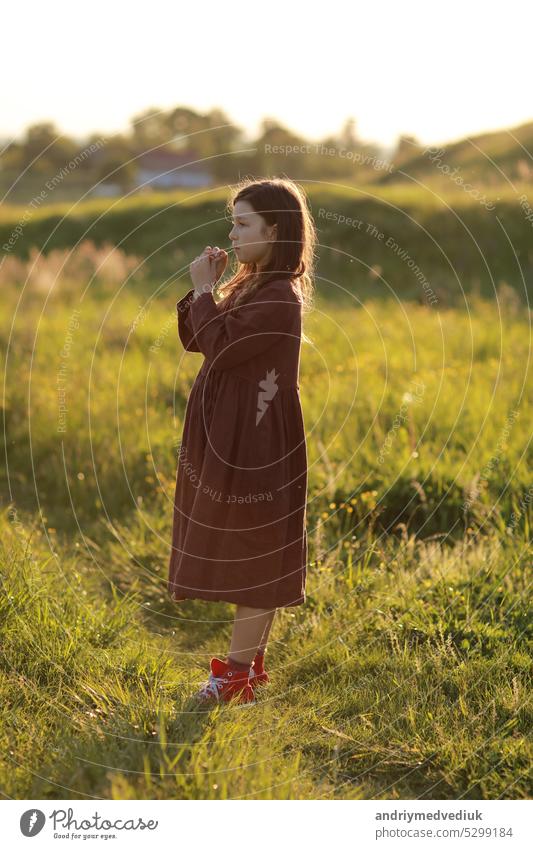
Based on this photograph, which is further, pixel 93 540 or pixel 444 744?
pixel 93 540

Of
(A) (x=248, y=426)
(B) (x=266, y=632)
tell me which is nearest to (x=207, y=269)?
(A) (x=248, y=426)

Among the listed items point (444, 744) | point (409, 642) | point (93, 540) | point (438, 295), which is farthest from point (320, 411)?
point (438, 295)

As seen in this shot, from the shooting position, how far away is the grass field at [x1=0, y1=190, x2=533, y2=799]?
3049 millimetres

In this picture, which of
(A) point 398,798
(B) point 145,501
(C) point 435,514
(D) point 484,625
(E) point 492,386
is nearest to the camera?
(A) point 398,798

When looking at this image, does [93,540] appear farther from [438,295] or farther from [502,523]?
[438,295]

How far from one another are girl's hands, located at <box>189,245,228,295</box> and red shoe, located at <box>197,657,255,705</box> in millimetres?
1498

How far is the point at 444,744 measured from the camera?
3152 millimetres

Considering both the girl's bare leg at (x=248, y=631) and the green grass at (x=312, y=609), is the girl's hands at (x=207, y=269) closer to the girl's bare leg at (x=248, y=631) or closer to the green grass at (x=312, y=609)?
the girl's bare leg at (x=248, y=631)

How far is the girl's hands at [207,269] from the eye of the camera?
128 inches

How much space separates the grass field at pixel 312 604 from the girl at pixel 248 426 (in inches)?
15.8

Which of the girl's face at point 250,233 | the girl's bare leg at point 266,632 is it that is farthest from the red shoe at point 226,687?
the girl's face at point 250,233

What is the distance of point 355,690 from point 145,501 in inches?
88.8

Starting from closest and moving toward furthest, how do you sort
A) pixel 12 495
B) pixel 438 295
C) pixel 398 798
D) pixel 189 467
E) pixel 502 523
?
pixel 398 798, pixel 189 467, pixel 502 523, pixel 12 495, pixel 438 295

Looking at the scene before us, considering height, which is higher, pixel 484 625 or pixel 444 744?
pixel 484 625
